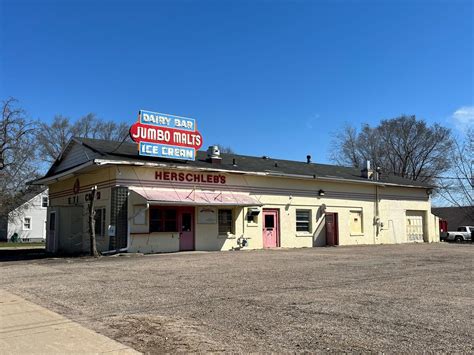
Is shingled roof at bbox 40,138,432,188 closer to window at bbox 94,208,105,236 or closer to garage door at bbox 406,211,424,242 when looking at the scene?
garage door at bbox 406,211,424,242

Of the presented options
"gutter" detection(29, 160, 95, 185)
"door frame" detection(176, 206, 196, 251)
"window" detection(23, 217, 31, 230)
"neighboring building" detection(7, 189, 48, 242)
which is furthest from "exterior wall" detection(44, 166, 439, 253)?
"window" detection(23, 217, 31, 230)

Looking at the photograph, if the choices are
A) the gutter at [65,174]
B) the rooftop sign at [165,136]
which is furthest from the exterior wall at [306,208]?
the gutter at [65,174]

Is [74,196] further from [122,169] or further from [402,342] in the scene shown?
[402,342]

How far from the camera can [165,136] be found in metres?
22.1

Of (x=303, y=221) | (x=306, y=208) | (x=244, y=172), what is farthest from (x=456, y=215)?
(x=244, y=172)

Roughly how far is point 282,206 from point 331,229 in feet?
13.4

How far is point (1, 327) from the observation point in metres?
6.66

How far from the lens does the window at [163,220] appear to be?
70.2ft

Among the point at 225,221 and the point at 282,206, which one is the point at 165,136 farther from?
the point at 282,206

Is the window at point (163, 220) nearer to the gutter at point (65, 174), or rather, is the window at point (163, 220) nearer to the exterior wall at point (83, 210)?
the exterior wall at point (83, 210)

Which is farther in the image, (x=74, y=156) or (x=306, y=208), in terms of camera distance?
(x=306, y=208)

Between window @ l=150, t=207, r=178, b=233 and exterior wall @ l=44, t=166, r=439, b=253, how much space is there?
→ 36 centimetres

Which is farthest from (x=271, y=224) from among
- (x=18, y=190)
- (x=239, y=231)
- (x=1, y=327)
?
(x=18, y=190)

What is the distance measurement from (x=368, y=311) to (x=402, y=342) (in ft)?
5.71
